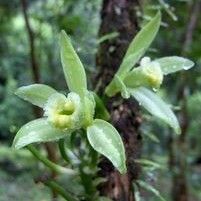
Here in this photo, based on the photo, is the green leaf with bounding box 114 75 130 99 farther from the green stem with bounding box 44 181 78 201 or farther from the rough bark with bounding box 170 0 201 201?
the rough bark with bounding box 170 0 201 201

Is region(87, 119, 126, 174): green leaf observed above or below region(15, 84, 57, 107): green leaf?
below

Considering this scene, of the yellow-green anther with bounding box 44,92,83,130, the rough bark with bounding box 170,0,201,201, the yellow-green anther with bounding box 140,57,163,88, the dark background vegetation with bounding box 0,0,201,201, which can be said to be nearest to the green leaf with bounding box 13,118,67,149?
the yellow-green anther with bounding box 44,92,83,130

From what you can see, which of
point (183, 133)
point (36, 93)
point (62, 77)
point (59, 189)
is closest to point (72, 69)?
point (36, 93)

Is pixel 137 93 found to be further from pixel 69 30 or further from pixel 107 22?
pixel 69 30

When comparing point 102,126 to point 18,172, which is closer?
point 102,126

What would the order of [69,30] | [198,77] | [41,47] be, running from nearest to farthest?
[69,30], [41,47], [198,77]

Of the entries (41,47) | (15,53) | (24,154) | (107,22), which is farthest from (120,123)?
(24,154)

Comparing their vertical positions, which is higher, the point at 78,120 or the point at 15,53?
the point at 78,120
